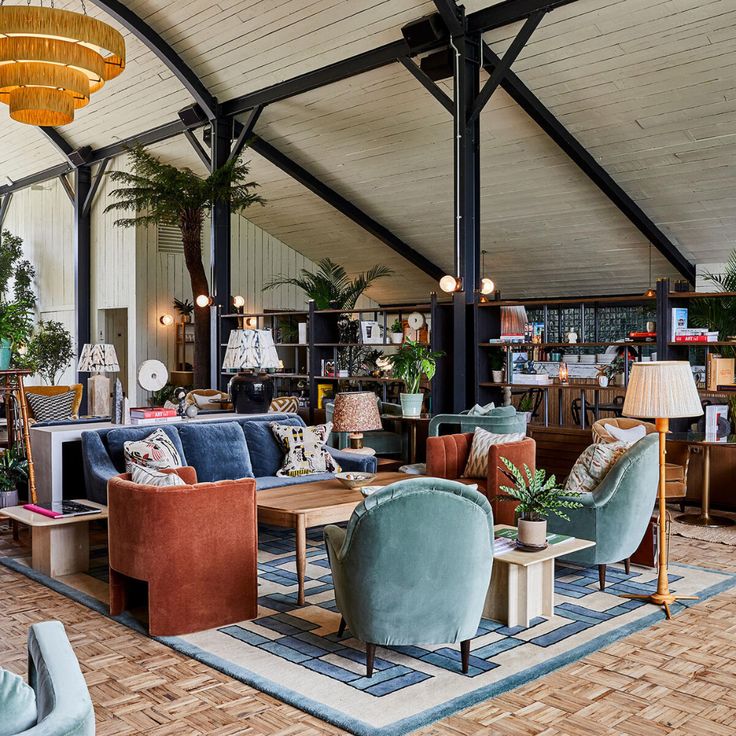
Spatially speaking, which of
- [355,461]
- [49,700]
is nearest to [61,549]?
[355,461]

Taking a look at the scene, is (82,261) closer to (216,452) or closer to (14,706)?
(216,452)

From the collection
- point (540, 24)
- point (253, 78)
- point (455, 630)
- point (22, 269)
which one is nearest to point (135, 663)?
point (455, 630)

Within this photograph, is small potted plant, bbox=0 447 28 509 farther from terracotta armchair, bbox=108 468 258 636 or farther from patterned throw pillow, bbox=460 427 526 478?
patterned throw pillow, bbox=460 427 526 478

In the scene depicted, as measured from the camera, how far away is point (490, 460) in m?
5.60

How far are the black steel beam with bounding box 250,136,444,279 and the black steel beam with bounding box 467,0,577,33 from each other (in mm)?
4344

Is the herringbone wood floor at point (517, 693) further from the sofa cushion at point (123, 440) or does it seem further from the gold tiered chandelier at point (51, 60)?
the gold tiered chandelier at point (51, 60)

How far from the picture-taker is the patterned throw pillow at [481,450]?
6.01m

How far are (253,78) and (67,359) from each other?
7079mm

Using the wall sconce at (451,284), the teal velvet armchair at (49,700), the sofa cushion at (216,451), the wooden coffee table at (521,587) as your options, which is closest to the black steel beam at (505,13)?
the wall sconce at (451,284)

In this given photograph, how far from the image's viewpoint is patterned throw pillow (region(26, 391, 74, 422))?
956 cm

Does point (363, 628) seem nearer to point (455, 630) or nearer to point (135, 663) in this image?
point (455, 630)

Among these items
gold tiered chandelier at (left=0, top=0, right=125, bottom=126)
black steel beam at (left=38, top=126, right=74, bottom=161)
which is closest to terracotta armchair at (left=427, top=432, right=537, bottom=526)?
gold tiered chandelier at (left=0, top=0, right=125, bottom=126)

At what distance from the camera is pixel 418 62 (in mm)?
8898

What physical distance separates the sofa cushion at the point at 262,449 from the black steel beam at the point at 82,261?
8987mm
